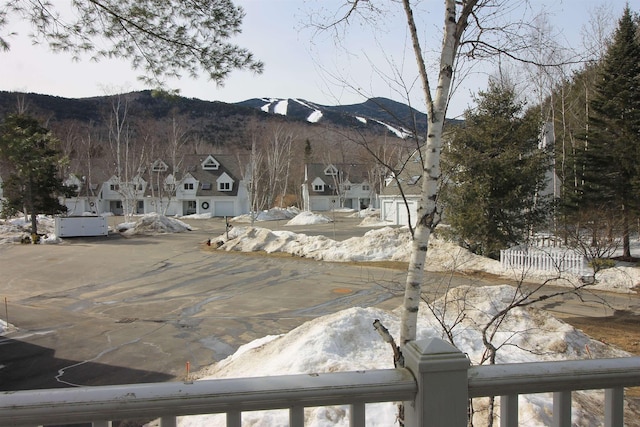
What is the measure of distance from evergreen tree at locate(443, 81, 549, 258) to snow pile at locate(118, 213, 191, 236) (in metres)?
24.5

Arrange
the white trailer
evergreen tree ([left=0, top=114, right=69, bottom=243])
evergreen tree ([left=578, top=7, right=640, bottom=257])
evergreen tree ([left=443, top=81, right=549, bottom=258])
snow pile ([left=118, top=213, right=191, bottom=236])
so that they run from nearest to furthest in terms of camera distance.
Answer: evergreen tree ([left=443, top=81, right=549, bottom=258]) < evergreen tree ([left=578, top=7, right=640, bottom=257]) < evergreen tree ([left=0, top=114, right=69, bottom=243]) < the white trailer < snow pile ([left=118, top=213, right=191, bottom=236])

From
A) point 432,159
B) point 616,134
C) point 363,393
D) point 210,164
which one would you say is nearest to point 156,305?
point 432,159

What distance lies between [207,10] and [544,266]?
15002 millimetres


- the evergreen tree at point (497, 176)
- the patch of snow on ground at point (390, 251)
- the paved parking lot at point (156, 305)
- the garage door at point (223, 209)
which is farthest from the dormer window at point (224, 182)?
the evergreen tree at point (497, 176)

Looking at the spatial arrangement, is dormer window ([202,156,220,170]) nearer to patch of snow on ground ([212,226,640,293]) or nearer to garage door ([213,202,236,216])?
garage door ([213,202,236,216])

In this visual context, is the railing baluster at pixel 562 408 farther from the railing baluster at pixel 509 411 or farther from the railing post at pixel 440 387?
the railing post at pixel 440 387

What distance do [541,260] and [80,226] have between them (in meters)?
29.6

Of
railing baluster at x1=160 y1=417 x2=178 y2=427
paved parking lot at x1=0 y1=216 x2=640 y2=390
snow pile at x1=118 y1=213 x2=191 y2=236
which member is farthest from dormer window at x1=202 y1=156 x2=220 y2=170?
railing baluster at x1=160 y1=417 x2=178 y2=427

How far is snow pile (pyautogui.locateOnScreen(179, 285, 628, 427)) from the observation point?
4426mm

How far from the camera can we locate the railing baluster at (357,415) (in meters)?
1.90

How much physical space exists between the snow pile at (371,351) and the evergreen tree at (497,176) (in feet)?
29.4

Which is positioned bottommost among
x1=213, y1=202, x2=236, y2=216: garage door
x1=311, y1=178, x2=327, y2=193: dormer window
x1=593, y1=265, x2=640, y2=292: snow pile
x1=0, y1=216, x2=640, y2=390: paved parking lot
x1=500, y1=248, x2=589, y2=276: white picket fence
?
x1=0, y1=216, x2=640, y2=390: paved parking lot

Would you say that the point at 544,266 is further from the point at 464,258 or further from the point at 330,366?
the point at 330,366

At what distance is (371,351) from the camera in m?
6.21
